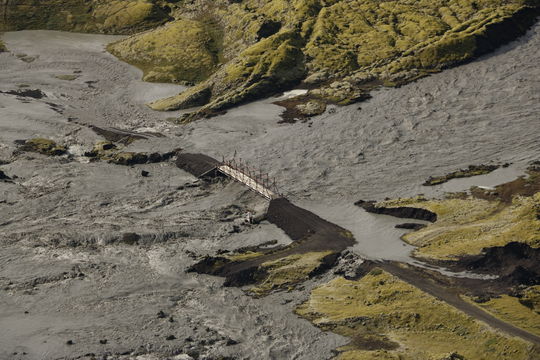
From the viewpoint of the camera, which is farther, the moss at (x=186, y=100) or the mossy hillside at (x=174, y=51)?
the mossy hillside at (x=174, y=51)

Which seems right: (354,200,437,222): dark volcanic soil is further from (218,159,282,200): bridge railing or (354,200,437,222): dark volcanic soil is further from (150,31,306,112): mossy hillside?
(150,31,306,112): mossy hillside

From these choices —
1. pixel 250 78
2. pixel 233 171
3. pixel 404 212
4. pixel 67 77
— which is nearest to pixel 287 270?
pixel 404 212

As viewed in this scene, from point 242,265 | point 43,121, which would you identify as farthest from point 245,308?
point 43,121

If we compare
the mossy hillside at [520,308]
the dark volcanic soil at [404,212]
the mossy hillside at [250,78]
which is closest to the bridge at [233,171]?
the dark volcanic soil at [404,212]

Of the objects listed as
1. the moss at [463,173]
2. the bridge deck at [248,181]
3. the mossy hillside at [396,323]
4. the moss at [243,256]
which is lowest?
the moss at [243,256]

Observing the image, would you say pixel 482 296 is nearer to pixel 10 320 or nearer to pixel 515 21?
pixel 10 320

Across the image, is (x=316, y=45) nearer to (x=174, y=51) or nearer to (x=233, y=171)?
(x=174, y=51)

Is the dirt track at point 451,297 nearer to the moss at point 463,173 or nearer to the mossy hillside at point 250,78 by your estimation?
the moss at point 463,173
